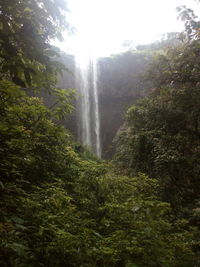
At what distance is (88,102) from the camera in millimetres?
19047

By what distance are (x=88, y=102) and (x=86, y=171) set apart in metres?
14.5

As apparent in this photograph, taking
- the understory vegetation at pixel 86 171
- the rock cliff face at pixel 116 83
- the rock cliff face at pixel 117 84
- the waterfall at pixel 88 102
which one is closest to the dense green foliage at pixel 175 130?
the understory vegetation at pixel 86 171

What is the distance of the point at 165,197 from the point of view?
5840mm

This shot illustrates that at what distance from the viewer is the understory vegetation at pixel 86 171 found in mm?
1951

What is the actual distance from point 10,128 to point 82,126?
15597 millimetres

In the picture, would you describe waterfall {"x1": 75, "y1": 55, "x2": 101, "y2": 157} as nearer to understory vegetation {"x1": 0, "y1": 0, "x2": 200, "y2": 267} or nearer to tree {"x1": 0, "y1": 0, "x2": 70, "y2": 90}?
understory vegetation {"x1": 0, "y1": 0, "x2": 200, "y2": 267}

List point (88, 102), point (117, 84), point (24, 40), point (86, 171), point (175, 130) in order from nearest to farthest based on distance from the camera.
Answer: point (24, 40), point (86, 171), point (175, 130), point (88, 102), point (117, 84)

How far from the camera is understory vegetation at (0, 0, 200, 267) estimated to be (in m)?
1.95

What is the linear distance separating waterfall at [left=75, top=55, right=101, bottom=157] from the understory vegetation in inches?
369

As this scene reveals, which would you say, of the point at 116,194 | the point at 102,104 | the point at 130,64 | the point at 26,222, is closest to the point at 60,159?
the point at 116,194

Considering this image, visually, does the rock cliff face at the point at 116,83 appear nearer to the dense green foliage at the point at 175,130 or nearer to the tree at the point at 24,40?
the dense green foliage at the point at 175,130

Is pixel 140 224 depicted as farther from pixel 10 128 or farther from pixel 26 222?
pixel 10 128

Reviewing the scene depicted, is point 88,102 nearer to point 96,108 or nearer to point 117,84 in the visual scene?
point 96,108

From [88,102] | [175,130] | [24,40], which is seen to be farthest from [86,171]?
[88,102]
